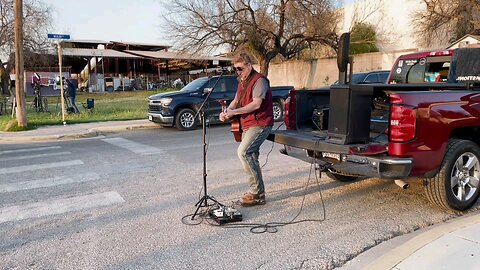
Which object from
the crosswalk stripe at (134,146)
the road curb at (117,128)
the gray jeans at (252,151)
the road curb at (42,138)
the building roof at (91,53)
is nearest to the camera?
the gray jeans at (252,151)

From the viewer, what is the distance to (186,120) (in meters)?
13.0

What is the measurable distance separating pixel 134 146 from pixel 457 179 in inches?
291

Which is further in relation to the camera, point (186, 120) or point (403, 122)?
point (186, 120)

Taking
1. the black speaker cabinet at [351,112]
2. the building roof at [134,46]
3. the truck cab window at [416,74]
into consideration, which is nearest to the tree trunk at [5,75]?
the building roof at [134,46]

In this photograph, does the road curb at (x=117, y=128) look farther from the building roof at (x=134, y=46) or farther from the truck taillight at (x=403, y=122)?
the building roof at (x=134, y=46)

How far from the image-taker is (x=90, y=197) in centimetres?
554

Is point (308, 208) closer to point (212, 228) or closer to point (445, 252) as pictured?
point (212, 228)

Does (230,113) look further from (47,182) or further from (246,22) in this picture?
(246,22)

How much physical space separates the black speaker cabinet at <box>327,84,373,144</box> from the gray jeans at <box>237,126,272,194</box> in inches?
34.9

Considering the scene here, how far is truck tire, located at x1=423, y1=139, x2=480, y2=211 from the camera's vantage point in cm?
445

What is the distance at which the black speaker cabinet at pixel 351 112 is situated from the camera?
4.28m

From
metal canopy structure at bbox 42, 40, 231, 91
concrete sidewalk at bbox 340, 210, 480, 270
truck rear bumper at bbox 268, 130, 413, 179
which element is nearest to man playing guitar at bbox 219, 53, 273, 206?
truck rear bumper at bbox 268, 130, 413, 179

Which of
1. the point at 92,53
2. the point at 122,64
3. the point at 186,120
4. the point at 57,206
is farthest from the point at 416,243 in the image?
the point at 122,64

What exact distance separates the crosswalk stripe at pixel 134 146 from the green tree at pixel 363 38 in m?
22.5
